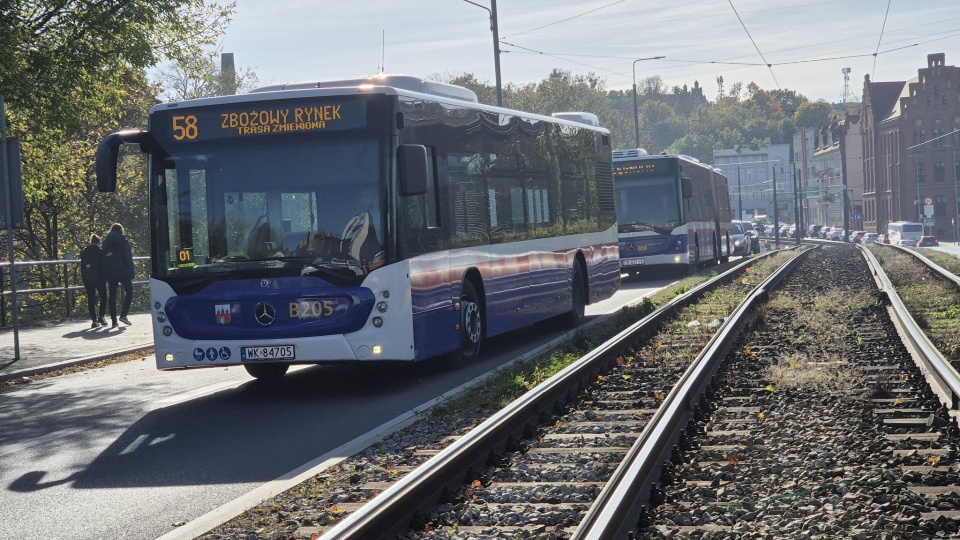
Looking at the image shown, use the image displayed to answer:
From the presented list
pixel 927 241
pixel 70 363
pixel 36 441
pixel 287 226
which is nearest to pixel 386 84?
pixel 287 226

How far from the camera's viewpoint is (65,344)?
64.3 ft

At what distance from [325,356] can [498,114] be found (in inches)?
188

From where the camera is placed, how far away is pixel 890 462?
723cm

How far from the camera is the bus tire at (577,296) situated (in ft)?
61.3

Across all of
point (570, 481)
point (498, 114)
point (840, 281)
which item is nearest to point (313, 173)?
point (498, 114)

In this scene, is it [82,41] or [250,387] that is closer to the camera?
[250,387]

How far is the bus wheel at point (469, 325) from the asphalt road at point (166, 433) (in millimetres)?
168

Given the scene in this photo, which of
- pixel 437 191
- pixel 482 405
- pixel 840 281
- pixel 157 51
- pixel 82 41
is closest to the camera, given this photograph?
pixel 482 405

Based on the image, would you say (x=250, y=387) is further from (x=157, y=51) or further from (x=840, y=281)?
(x=840, y=281)

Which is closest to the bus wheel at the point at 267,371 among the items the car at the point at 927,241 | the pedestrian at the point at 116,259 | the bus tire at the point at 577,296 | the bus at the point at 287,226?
the bus at the point at 287,226

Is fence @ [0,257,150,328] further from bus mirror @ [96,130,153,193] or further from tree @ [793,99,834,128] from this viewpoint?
tree @ [793,99,834,128]

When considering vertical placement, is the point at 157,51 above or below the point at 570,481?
above

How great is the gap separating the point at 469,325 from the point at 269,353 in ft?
9.53

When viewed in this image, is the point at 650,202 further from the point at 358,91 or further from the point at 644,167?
the point at 358,91
